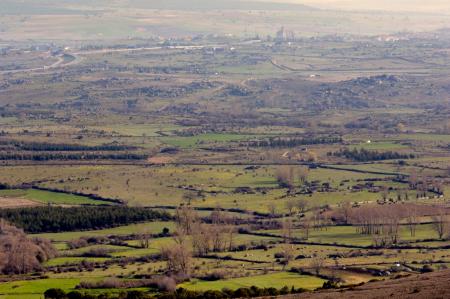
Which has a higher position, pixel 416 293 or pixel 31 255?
pixel 416 293

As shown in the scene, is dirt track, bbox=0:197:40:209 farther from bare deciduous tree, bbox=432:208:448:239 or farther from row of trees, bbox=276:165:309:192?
bare deciduous tree, bbox=432:208:448:239

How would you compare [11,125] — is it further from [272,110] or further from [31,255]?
[31,255]

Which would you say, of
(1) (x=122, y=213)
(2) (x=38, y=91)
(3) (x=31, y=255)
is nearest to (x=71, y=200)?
(1) (x=122, y=213)

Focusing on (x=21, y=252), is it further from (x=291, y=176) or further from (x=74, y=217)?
(x=291, y=176)

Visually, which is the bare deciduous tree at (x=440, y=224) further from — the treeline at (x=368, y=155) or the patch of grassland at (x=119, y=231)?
the treeline at (x=368, y=155)

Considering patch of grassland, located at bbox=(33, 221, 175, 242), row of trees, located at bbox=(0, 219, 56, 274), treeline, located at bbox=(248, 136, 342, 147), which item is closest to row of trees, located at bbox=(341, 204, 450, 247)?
patch of grassland, located at bbox=(33, 221, 175, 242)

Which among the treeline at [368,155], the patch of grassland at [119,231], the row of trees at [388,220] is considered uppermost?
the row of trees at [388,220]

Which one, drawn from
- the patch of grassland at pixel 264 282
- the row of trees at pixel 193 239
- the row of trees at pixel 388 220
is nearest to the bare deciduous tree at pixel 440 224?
the row of trees at pixel 388 220
